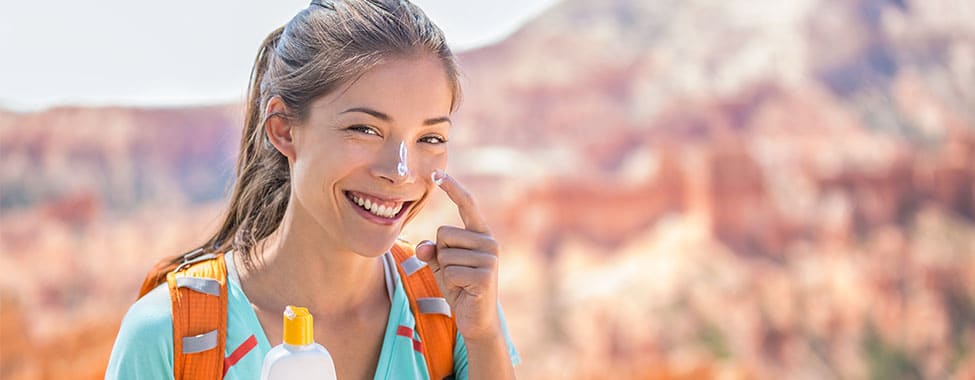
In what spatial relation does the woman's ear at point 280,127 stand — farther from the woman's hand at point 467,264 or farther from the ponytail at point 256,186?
the woman's hand at point 467,264

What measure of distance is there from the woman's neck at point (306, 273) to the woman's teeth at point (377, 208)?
0.10 m

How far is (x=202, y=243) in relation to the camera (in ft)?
3.48

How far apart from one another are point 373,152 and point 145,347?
272 mm

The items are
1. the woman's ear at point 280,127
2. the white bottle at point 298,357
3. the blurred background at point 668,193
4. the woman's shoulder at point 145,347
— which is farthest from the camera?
the blurred background at point 668,193

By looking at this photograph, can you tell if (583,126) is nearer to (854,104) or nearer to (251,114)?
(854,104)

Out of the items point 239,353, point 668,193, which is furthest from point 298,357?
point 668,193

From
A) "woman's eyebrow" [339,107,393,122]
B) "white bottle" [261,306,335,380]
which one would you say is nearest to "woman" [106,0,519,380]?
"woman's eyebrow" [339,107,393,122]

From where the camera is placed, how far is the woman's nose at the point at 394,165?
0.88m

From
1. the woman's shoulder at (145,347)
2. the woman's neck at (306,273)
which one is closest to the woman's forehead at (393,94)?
the woman's neck at (306,273)

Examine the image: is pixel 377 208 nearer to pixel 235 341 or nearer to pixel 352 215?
pixel 352 215

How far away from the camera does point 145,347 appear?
33.0 inches

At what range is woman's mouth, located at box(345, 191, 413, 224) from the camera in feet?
2.93

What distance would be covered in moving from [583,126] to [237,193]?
834cm

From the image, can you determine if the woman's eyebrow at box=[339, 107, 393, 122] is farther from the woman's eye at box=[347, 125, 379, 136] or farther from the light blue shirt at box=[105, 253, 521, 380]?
the light blue shirt at box=[105, 253, 521, 380]
